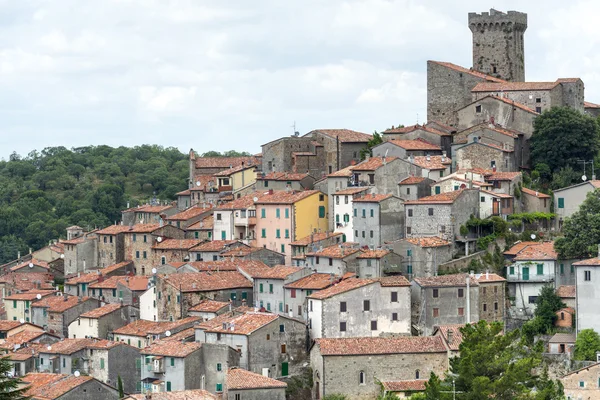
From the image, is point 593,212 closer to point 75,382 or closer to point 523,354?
point 523,354

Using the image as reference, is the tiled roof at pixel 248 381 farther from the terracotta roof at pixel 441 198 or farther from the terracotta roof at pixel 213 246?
the terracotta roof at pixel 213 246

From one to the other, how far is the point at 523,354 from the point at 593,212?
11828mm

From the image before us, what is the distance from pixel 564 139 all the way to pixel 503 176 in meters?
5.71

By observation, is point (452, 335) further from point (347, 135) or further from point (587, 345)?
point (347, 135)

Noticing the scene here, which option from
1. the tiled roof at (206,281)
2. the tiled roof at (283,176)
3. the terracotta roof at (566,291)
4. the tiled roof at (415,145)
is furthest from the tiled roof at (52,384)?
the tiled roof at (415,145)

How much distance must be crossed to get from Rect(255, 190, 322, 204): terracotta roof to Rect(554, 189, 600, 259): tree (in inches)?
653

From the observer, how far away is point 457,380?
6212 cm

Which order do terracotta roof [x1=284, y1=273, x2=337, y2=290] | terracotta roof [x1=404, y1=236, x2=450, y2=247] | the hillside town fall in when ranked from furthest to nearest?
terracotta roof [x1=404, y1=236, x2=450, y2=247] → terracotta roof [x1=284, y1=273, x2=337, y2=290] → the hillside town

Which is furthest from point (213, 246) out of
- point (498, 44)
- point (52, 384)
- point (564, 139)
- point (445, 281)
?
point (498, 44)

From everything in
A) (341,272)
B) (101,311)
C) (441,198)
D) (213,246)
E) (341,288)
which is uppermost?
(441,198)

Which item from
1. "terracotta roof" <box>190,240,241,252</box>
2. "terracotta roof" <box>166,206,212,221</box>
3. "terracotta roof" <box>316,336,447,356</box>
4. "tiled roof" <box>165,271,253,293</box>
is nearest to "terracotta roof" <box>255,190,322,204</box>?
"terracotta roof" <box>190,240,241,252</box>

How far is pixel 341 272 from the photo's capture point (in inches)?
3009

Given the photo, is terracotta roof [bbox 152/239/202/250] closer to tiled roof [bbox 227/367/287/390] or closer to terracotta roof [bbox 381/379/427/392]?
tiled roof [bbox 227/367/287/390]

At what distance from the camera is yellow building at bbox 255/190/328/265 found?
85.3 m
